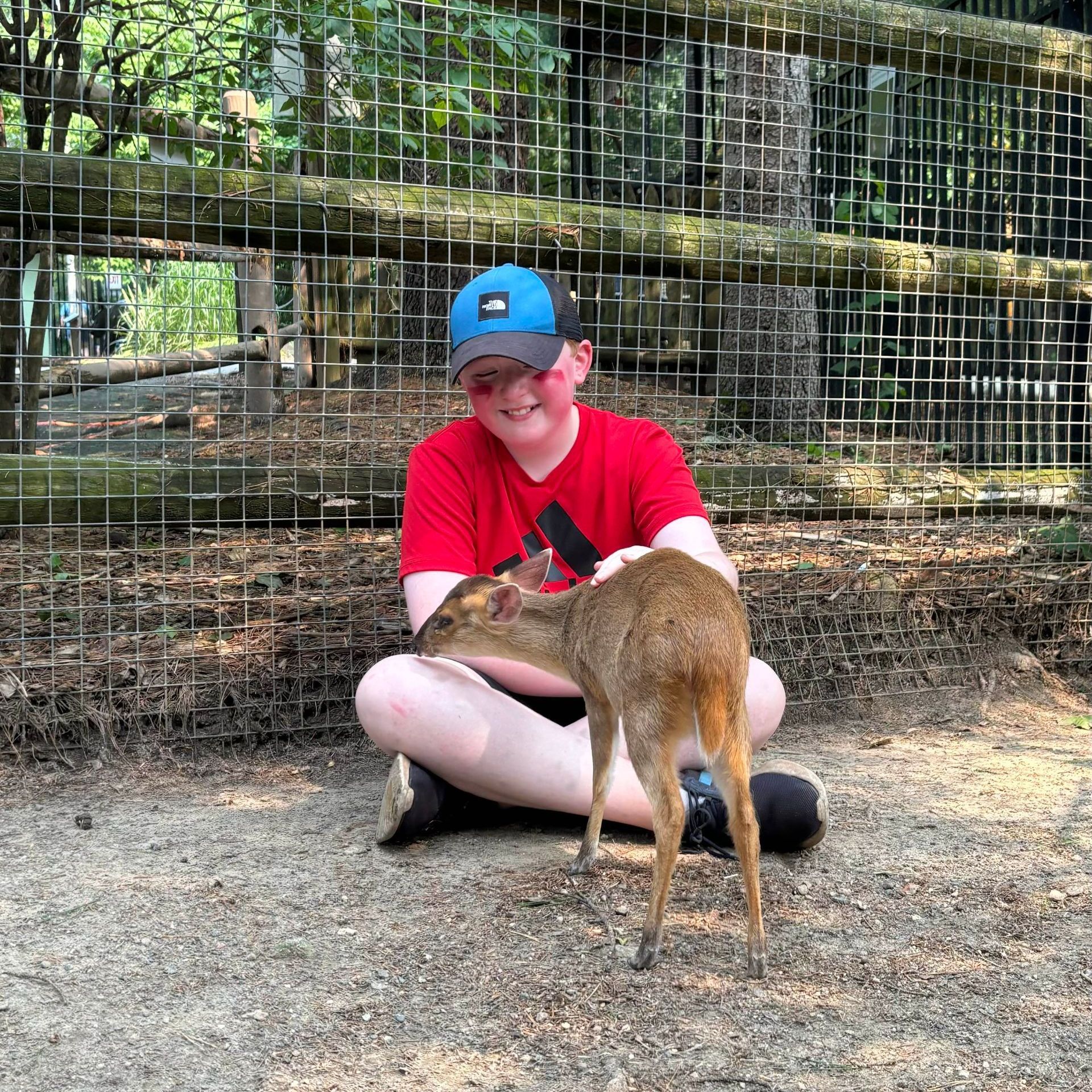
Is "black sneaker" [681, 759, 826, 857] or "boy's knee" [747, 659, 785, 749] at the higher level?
"boy's knee" [747, 659, 785, 749]

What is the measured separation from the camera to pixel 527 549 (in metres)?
3.79

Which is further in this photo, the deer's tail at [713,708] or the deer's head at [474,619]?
the deer's head at [474,619]

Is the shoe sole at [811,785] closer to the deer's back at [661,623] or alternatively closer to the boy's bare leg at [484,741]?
the boy's bare leg at [484,741]

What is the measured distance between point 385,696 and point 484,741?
1.08 ft

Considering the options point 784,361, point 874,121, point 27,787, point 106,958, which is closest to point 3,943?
point 106,958

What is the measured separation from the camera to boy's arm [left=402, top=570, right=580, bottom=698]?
354 centimetres

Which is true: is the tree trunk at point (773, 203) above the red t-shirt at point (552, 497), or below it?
above

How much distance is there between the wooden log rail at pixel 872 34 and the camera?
4.76 m

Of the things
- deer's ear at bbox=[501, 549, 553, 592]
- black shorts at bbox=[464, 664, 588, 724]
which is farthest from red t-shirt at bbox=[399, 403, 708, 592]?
black shorts at bbox=[464, 664, 588, 724]

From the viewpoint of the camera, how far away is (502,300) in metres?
3.41

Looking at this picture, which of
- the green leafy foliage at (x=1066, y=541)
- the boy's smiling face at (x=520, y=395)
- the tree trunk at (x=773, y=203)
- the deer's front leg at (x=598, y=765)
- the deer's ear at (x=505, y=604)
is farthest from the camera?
the tree trunk at (x=773, y=203)

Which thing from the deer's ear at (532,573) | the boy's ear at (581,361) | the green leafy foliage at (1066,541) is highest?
the boy's ear at (581,361)

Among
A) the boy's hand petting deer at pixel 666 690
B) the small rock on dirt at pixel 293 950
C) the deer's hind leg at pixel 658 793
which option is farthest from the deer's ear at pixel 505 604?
the small rock on dirt at pixel 293 950

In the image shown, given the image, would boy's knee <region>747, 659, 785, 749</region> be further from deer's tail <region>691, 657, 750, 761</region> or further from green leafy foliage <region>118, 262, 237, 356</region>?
green leafy foliage <region>118, 262, 237, 356</region>
